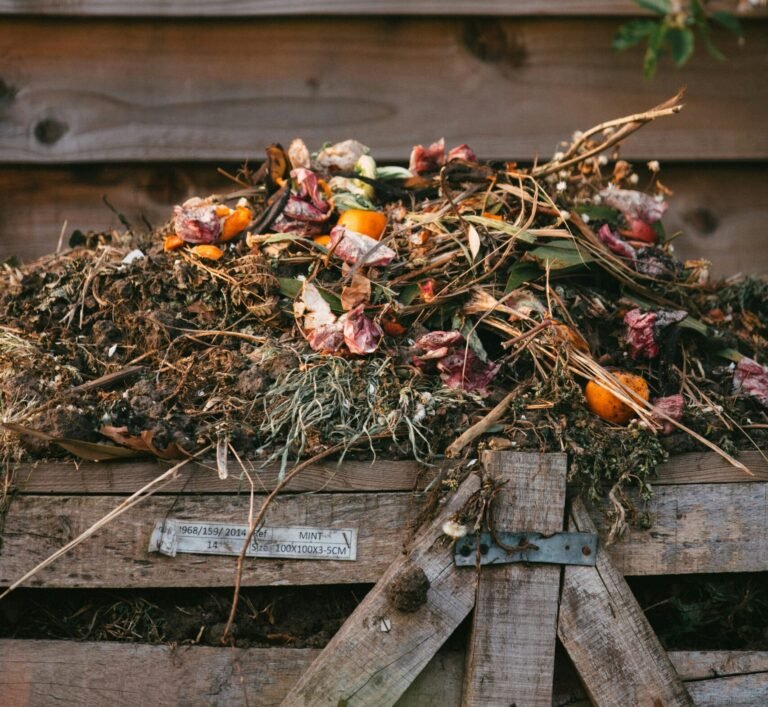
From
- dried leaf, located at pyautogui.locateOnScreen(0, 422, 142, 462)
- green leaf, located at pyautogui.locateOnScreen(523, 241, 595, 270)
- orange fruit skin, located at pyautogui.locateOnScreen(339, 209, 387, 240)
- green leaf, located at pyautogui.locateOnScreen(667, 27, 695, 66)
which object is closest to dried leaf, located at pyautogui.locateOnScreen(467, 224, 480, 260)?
green leaf, located at pyautogui.locateOnScreen(523, 241, 595, 270)

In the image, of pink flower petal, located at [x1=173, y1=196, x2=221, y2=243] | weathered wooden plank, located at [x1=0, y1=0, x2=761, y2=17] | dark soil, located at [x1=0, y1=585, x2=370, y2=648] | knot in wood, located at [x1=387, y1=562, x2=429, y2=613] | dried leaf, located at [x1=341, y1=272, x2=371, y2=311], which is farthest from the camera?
weathered wooden plank, located at [x1=0, y1=0, x2=761, y2=17]

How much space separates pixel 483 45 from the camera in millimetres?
2748

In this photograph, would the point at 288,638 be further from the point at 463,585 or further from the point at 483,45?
the point at 483,45

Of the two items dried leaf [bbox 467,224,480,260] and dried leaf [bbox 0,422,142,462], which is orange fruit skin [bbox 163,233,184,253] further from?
dried leaf [bbox 467,224,480,260]

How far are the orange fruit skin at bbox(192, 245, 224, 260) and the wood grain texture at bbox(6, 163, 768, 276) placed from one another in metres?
0.67

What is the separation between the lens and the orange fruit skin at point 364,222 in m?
2.13

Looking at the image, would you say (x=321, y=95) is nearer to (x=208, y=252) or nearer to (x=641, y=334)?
(x=208, y=252)

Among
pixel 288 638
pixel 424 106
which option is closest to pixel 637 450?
pixel 288 638

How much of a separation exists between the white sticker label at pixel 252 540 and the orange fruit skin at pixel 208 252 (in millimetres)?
699

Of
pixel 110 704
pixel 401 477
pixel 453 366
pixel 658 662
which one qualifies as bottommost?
pixel 110 704

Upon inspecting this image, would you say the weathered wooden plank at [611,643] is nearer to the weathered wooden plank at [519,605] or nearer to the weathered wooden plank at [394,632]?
the weathered wooden plank at [519,605]

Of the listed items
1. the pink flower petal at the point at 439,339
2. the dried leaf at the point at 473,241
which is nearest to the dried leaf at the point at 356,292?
the pink flower petal at the point at 439,339

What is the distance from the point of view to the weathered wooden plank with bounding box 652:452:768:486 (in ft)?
6.13

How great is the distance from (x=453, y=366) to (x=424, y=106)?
1194mm
